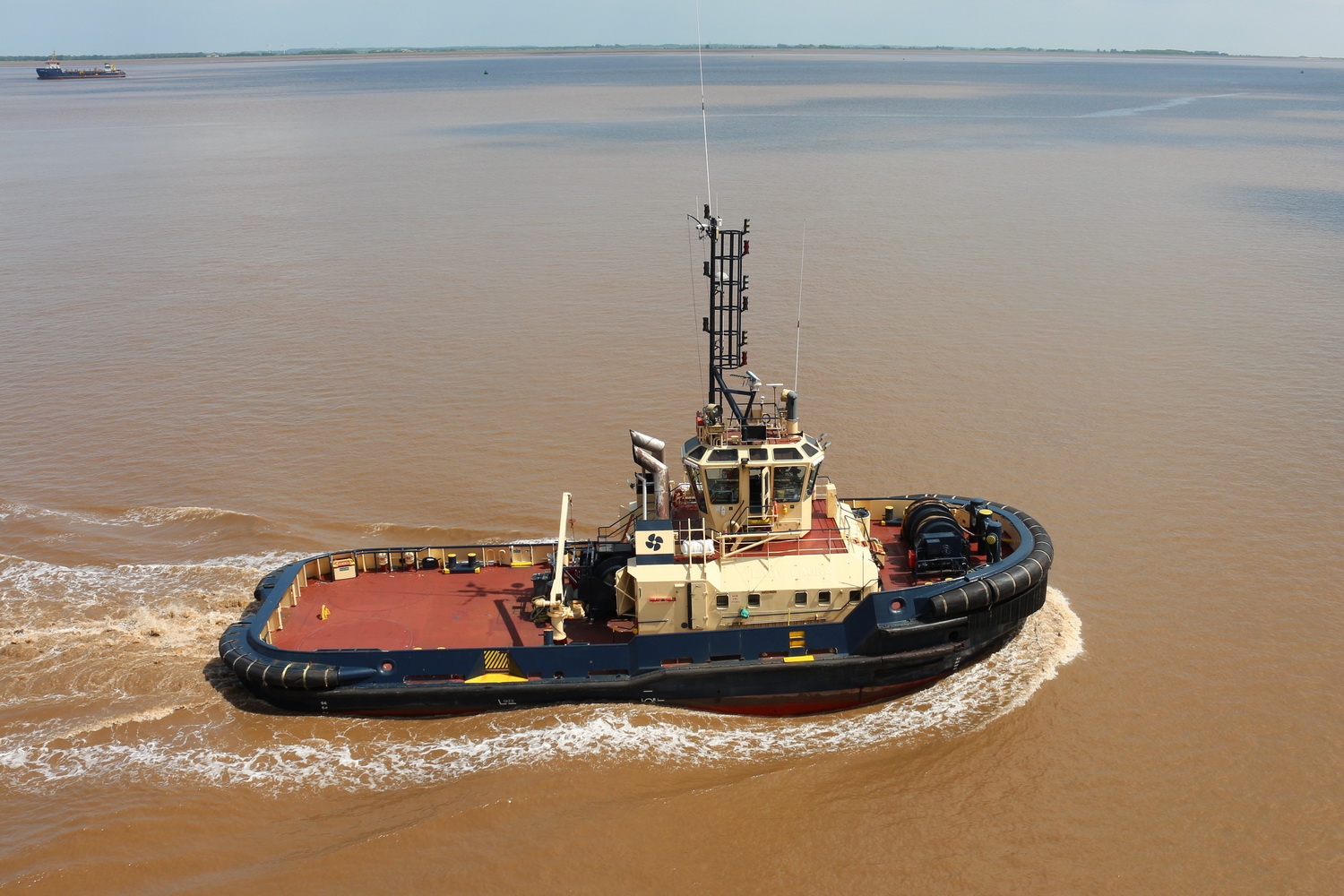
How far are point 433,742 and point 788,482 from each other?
4978 mm

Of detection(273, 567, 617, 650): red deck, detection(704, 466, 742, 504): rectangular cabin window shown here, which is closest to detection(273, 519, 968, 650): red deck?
detection(273, 567, 617, 650): red deck

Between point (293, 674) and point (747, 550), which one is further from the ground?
point (747, 550)

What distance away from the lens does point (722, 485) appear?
38.5 feet

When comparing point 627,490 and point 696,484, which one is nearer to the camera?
point 696,484

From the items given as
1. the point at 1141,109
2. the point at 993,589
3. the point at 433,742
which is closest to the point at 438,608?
the point at 433,742

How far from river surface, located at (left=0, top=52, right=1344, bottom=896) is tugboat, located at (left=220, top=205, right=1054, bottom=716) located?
463mm

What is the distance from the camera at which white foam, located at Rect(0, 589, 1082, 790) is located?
34.8ft

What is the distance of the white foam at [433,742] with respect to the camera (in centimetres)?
1061

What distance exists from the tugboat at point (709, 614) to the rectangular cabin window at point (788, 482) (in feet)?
0.05

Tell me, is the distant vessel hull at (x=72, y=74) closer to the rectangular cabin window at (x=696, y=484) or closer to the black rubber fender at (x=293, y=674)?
the black rubber fender at (x=293, y=674)

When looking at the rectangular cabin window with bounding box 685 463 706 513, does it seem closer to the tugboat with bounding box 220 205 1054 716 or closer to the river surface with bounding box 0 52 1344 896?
the tugboat with bounding box 220 205 1054 716

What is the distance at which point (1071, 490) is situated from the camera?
16.2 m

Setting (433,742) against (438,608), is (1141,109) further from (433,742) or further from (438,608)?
(433,742)

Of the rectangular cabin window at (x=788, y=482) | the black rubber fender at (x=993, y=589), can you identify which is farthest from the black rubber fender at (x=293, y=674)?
the black rubber fender at (x=993, y=589)
